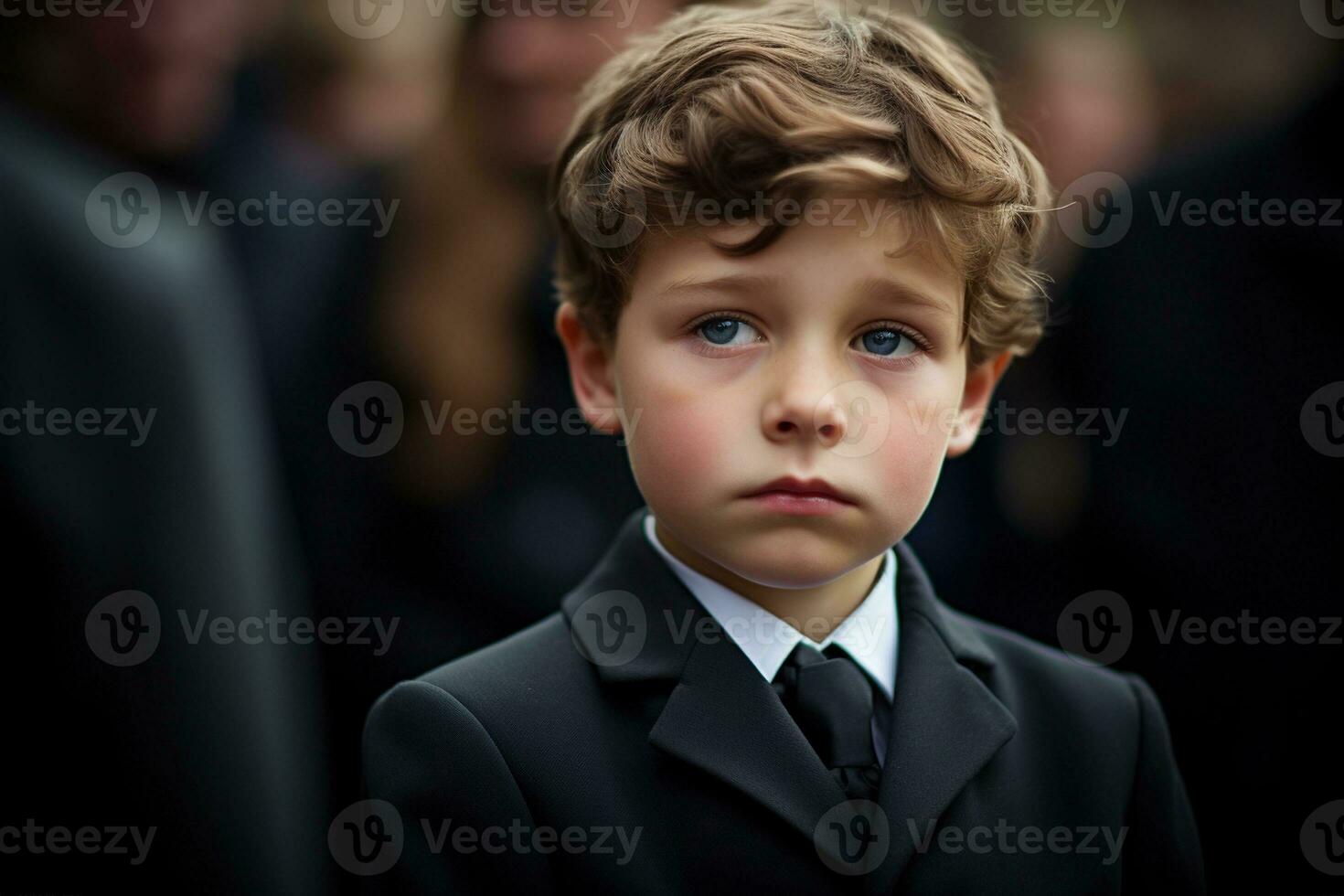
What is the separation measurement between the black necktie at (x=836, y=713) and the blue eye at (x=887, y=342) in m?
0.40

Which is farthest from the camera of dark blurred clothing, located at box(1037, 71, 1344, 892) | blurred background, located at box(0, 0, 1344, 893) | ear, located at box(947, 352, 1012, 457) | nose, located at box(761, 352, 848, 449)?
dark blurred clothing, located at box(1037, 71, 1344, 892)

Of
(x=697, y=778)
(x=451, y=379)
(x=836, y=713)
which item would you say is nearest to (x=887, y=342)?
(x=836, y=713)

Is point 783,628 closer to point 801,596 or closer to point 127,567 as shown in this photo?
point 801,596

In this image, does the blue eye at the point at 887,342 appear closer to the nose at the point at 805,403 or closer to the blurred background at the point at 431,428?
the nose at the point at 805,403

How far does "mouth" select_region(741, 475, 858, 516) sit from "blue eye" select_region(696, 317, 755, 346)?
0.18 metres

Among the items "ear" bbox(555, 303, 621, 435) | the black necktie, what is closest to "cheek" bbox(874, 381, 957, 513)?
the black necktie

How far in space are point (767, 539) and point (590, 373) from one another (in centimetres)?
40

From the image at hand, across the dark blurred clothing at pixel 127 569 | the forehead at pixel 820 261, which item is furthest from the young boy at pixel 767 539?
the dark blurred clothing at pixel 127 569

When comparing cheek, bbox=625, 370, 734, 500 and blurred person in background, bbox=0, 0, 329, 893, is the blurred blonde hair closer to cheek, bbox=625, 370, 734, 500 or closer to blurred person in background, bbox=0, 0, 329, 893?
cheek, bbox=625, 370, 734, 500

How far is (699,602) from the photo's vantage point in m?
1.61

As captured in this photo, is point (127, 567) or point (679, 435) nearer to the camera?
point (679, 435)

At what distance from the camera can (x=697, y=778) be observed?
1487mm

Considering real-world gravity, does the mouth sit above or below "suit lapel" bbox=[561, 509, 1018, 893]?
above

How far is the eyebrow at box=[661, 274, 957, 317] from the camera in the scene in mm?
1405
